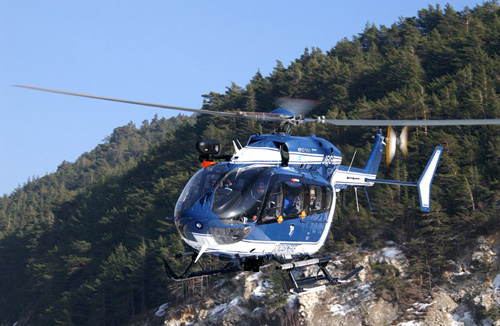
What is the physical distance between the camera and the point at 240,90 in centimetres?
9881

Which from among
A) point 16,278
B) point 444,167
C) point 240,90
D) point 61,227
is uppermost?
point 240,90

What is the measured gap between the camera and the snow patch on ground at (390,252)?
5188 cm

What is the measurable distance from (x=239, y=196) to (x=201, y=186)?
964 millimetres

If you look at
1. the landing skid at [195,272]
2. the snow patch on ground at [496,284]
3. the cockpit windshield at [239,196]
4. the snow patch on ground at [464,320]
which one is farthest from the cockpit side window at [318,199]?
the snow patch on ground at [496,284]

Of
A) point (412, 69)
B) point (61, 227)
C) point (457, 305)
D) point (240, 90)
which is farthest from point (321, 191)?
point (61, 227)

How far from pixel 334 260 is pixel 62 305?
119 ft

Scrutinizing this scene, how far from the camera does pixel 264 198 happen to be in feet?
55.2

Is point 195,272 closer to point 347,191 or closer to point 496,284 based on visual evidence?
point 496,284

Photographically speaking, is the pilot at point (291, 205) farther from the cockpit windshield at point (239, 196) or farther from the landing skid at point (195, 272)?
the landing skid at point (195, 272)

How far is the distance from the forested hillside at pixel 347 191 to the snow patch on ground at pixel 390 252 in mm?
606

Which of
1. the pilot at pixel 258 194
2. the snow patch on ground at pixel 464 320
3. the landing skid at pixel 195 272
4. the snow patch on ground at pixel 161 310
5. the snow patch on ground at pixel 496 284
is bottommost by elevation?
the snow patch on ground at pixel 161 310

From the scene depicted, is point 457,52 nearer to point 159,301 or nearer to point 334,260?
point 334,260

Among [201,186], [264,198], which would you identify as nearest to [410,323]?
[264,198]

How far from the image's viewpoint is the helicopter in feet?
54.3
